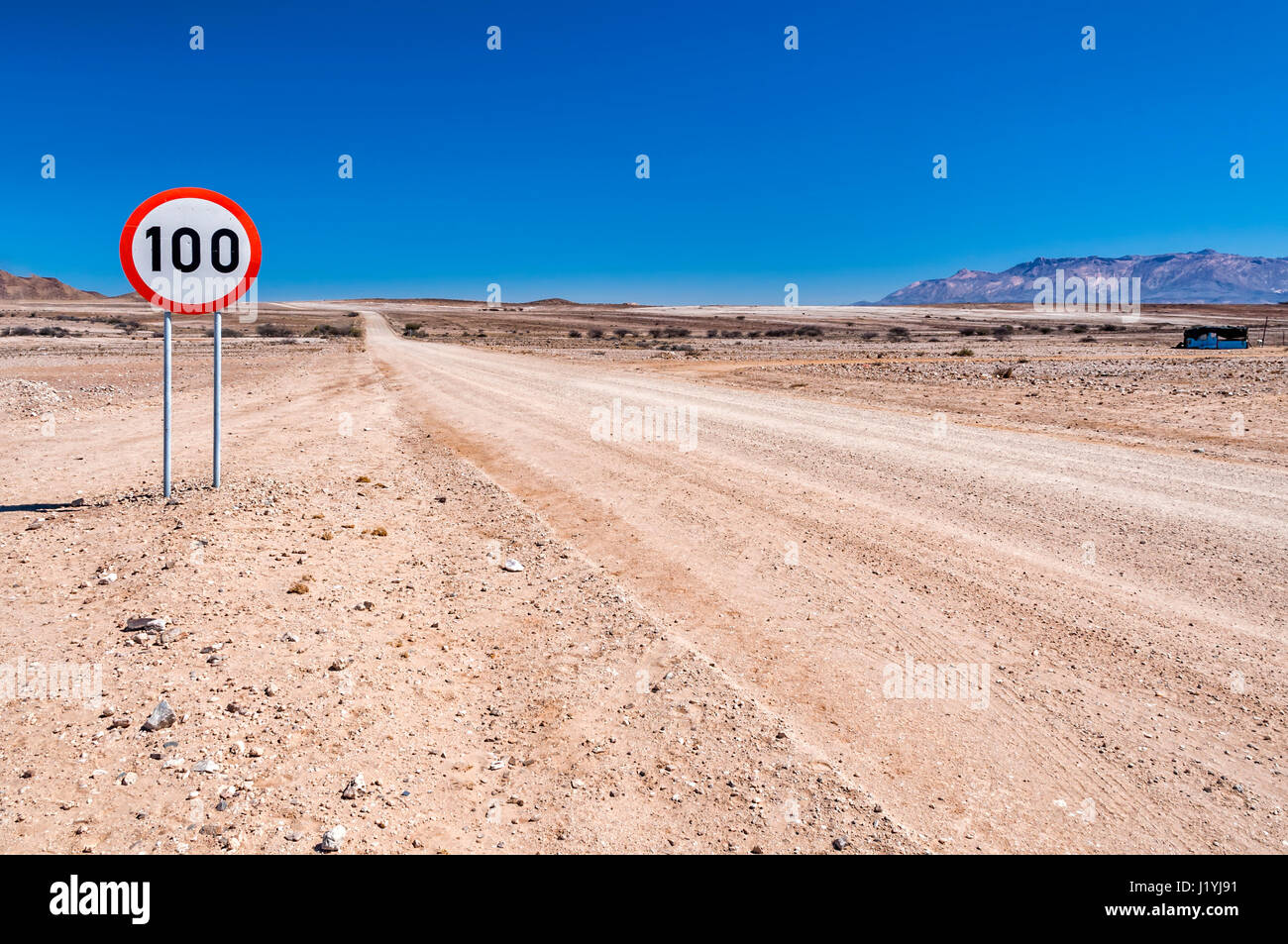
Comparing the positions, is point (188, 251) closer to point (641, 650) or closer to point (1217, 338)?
point (641, 650)

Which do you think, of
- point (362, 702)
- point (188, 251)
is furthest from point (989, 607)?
point (188, 251)

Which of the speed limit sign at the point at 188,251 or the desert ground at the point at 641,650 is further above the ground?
the speed limit sign at the point at 188,251

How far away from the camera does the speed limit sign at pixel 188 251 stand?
22.3 ft

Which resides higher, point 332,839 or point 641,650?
→ point 641,650

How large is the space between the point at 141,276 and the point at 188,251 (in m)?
0.45

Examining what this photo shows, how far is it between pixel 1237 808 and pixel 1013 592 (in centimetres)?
256

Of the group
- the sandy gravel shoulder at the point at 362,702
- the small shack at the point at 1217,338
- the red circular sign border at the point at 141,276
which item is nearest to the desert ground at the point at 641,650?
the sandy gravel shoulder at the point at 362,702

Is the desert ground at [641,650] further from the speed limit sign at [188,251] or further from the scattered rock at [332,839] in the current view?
the speed limit sign at [188,251]

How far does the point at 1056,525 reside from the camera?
7.54 m

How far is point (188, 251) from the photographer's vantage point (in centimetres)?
690

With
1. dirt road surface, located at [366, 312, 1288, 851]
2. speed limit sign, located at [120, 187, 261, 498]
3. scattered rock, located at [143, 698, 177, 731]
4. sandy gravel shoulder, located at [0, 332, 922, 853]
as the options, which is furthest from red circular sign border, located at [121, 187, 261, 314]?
scattered rock, located at [143, 698, 177, 731]
